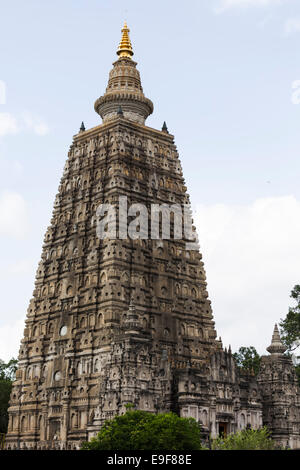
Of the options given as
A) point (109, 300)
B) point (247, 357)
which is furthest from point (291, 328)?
point (109, 300)

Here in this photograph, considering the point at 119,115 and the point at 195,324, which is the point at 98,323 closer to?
the point at 195,324

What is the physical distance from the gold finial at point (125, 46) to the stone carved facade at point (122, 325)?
737cm

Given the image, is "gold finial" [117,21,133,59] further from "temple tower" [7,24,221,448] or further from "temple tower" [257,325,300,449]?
"temple tower" [257,325,300,449]

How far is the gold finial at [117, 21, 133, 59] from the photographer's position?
82.4m

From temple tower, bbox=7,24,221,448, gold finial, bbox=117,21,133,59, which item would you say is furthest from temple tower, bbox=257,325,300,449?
gold finial, bbox=117,21,133,59

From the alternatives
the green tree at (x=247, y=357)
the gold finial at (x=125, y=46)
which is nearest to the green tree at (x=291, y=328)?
the green tree at (x=247, y=357)

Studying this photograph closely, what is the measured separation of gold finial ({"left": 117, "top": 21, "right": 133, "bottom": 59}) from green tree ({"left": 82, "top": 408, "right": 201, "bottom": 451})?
48387 millimetres

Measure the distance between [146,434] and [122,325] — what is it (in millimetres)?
17310

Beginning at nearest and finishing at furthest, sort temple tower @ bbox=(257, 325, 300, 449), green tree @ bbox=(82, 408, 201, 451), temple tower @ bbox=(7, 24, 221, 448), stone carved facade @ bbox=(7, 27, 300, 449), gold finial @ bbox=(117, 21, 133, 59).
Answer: green tree @ bbox=(82, 408, 201, 451) < temple tower @ bbox=(7, 24, 221, 448) < stone carved facade @ bbox=(7, 27, 300, 449) < temple tower @ bbox=(257, 325, 300, 449) < gold finial @ bbox=(117, 21, 133, 59)

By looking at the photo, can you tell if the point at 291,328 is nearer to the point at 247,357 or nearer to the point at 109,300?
the point at 247,357

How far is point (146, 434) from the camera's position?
44.7 meters

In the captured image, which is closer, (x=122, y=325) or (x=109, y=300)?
(x=122, y=325)

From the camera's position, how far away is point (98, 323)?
63562 mm
